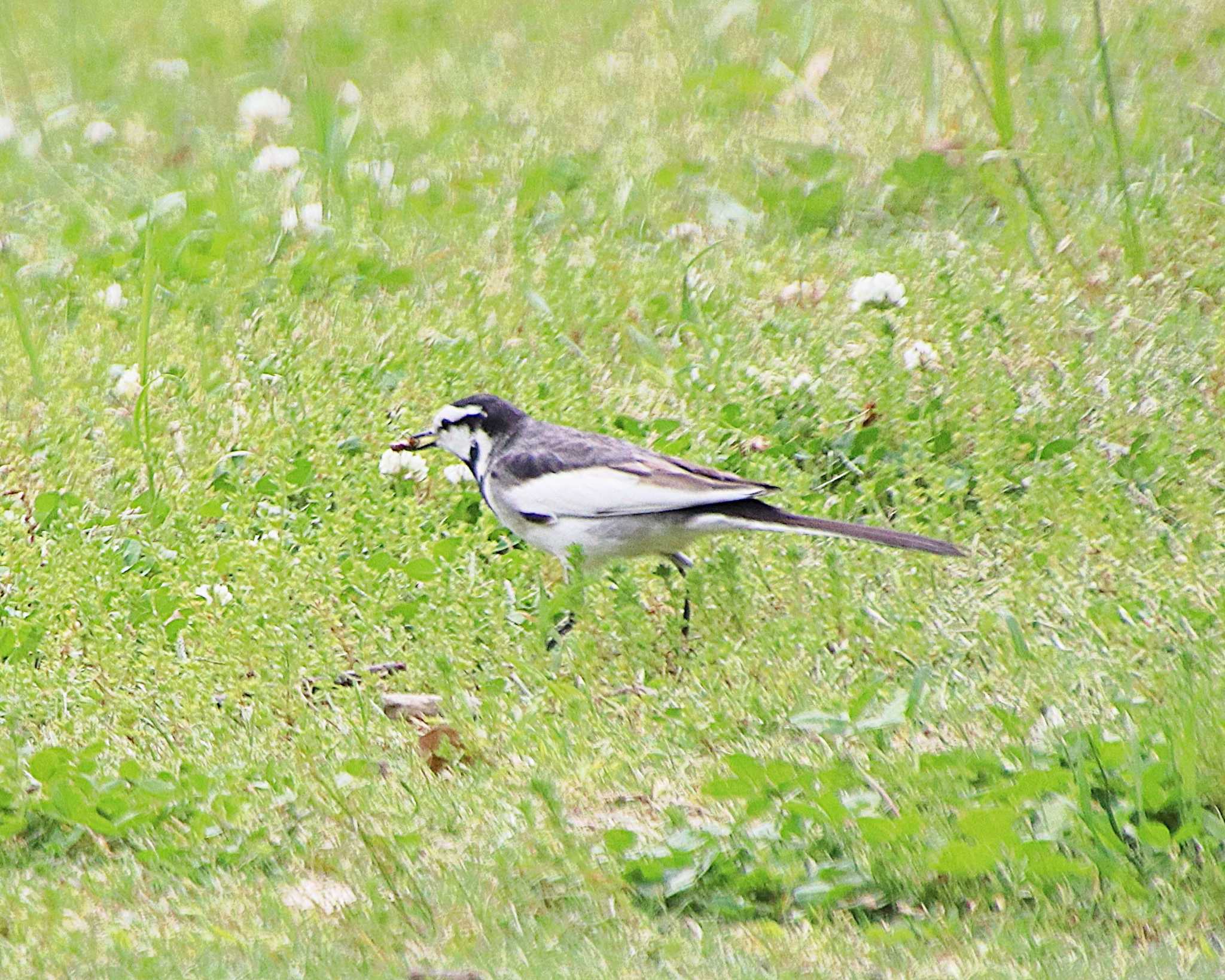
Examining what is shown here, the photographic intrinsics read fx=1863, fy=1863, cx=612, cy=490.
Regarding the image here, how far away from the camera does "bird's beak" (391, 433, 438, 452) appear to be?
22.0ft

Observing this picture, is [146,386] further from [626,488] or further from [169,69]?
[169,69]

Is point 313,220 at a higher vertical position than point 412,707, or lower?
higher

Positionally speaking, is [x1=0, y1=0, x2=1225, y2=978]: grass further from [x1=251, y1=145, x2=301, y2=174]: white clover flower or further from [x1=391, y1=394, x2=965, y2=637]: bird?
[x1=391, y1=394, x2=965, y2=637]: bird

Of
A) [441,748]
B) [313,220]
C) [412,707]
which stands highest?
[313,220]

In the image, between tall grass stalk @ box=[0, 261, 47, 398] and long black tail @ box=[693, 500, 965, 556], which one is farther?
tall grass stalk @ box=[0, 261, 47, 398]

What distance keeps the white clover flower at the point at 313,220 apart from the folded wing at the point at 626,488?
295 cm

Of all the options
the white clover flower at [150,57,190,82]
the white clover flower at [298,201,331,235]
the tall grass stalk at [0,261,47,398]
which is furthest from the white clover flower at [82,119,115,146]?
the tall grass stalk at [0,261,47,398]

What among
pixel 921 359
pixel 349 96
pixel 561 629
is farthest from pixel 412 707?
pixel 349 96

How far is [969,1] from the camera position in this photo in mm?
10797

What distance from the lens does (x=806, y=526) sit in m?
5.62

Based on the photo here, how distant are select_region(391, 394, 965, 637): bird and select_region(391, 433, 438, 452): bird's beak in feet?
0.35

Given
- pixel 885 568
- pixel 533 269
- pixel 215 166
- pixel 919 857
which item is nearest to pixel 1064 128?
pixel 533 269

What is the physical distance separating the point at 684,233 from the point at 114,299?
262 cm

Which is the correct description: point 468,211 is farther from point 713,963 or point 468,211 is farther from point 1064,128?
point 713,963
